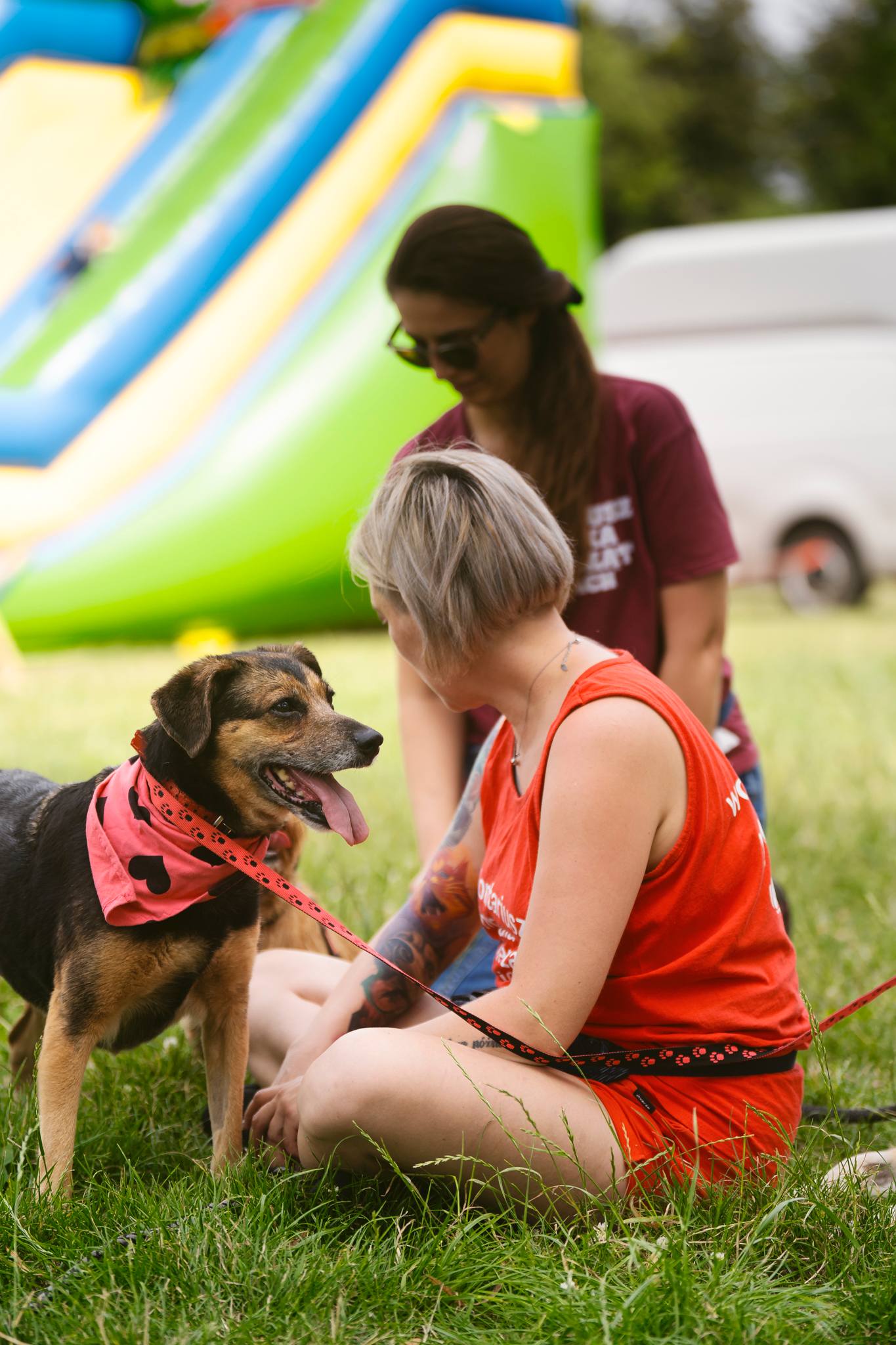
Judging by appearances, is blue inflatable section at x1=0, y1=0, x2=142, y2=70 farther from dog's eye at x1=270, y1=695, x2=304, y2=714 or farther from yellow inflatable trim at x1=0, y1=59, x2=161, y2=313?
dog's eye at x1=270, y1=695, x2=304, y2=714

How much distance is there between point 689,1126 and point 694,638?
147 centimetres

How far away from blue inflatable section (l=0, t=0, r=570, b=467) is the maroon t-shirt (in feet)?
22.7

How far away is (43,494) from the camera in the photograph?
9.59m

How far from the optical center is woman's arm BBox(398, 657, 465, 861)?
346 cm

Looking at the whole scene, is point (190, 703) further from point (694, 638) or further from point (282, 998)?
point (694, 638)

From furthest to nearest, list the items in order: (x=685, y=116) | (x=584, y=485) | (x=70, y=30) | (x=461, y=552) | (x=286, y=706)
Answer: (x=685, y=116) → (x=70, y=30) → (x=584, y=485) → (x=286, y=706) → (x=461, y=552)

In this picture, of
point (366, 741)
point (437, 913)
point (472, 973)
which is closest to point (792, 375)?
point (472, 973)

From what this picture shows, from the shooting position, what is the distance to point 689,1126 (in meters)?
2.37

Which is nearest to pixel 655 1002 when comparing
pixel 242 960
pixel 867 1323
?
pixel 867 1323

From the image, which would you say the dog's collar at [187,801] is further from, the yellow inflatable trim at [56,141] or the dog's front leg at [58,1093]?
the yellow inflatable trim at [56,141]

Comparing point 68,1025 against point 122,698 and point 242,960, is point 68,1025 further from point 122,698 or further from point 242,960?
point 122,698

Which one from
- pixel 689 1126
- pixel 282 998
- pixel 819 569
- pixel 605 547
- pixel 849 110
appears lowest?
pixel 819 569

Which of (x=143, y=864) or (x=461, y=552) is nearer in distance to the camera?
(x=461, y=552)

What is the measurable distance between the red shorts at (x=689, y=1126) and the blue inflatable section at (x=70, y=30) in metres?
11.2
